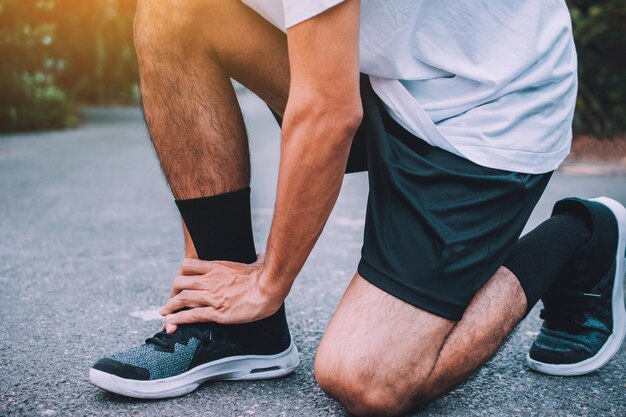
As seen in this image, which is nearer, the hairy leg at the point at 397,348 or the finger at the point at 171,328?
the hairy leg at the point at 397,348

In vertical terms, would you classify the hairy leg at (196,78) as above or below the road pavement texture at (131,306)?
above

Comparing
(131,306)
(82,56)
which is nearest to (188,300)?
(131,306)

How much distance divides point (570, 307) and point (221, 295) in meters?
0.86

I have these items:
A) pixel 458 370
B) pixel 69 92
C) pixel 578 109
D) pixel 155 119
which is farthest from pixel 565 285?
pixel 69 92

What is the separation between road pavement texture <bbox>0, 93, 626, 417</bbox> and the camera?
1.65 metres

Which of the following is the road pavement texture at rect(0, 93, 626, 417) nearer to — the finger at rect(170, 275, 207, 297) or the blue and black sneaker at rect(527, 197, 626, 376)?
the blue and black sneaker at rect(527, 197, 626, 376)

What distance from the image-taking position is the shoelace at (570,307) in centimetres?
185

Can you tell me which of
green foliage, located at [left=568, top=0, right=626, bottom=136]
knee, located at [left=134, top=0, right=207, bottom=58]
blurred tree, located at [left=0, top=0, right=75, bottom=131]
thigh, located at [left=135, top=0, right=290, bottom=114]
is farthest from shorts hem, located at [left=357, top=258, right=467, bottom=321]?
blurred tree, located at [left=0, top=0, right=75, bottom=131]

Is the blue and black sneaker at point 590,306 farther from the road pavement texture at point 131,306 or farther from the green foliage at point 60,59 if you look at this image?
the green foliage at point 60,59

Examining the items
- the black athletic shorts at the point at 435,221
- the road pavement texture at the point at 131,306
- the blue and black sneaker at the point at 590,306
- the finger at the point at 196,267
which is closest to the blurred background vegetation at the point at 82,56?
the road pavement texture at the point at 131,306

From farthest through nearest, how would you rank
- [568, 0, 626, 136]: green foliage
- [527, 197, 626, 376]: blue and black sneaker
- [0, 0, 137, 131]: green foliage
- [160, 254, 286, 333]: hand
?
[0, 0, 137, 131]: green foliage, [568, 0, 626, 136]: green foliage, [527, 197, 626, 376]: blue and black sneaker, [160, 254, 286, 333]: hand

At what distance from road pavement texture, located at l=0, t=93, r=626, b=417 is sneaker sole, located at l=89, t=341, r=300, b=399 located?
0.07 ft

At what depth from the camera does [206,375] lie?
1711mm

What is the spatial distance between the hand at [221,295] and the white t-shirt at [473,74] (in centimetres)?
49
